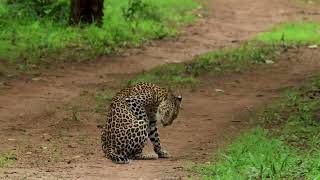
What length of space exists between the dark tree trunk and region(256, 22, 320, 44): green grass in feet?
12.9

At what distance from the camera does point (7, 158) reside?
805cm

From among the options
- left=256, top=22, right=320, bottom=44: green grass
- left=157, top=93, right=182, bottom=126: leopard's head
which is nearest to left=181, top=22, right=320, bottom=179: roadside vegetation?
left=157, top=93, right=182, bottom=126: leopard's head

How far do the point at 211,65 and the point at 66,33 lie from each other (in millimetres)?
3641

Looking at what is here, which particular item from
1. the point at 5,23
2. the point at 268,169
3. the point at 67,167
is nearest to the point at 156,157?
the point at 67,167

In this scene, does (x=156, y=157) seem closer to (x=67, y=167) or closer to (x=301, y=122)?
(x=67, y=167)

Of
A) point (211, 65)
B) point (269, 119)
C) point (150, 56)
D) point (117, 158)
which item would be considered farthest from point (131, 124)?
point (150, 56)

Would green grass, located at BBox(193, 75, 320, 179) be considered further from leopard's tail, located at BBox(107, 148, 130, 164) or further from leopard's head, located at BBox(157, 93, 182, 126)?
leopard's tail, located at BBox(107, 148, 130, 164)

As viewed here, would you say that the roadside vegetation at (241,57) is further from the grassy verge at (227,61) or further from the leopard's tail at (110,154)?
the leopard's tail at (110,154)

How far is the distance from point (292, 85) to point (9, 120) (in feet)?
16.6

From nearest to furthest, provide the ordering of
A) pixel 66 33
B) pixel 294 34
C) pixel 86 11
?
pixel 66 33, pixel 86 11, pixel 294 34

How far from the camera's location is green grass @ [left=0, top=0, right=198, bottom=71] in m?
→ 14.9

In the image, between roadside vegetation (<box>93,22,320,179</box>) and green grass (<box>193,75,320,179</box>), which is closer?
green grass (<box>193,75,320,179</box>)

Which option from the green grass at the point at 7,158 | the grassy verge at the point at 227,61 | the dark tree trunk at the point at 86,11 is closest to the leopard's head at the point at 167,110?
the green grass at the point at 7,158

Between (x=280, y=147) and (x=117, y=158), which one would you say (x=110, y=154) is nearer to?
(x=117, y=158)
